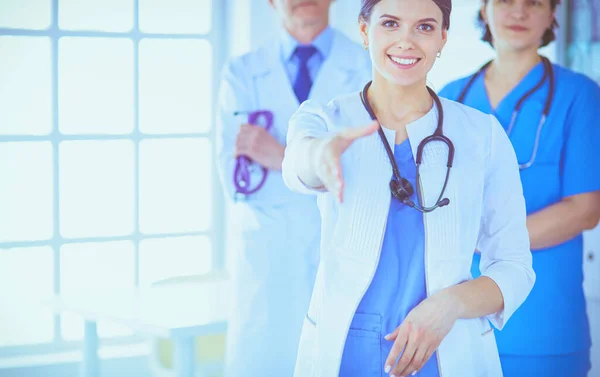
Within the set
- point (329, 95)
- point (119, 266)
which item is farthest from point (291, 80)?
point (119, 266)

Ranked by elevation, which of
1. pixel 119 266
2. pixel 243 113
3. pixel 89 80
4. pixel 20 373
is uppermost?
pixel 89 80

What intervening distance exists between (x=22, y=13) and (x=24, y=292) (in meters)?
0.97

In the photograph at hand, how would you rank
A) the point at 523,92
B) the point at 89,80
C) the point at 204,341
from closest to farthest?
the point at 523,92
the point at 204,341
the point at 89,80

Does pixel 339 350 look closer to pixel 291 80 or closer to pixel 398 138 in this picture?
pixel 398 138

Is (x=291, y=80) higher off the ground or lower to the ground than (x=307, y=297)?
higher

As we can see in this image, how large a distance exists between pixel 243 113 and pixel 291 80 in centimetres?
18

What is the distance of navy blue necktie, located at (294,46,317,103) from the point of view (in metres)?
2.04

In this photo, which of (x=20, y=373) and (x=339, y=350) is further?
(x=20, y=373)

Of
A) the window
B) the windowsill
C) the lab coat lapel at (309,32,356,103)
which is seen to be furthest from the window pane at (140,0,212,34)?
the windowsill

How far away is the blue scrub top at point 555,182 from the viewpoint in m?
1.58

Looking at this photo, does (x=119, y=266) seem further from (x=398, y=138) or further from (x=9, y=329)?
(x=398, y=138)

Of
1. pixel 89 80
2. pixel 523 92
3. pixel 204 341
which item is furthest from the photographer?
pixel 89 80

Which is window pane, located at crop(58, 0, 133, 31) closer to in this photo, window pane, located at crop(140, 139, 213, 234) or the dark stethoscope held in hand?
window pane, located at crop(140, 139, 213, 234)

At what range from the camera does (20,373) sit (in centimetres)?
263
